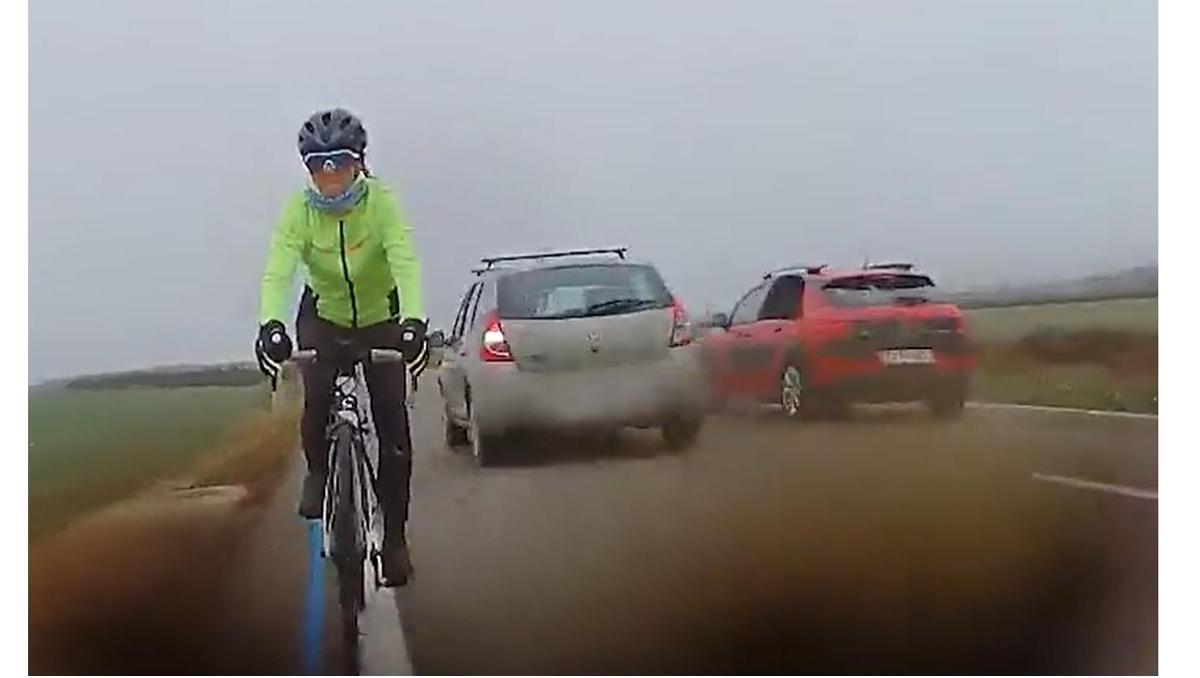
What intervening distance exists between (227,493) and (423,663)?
68 cm

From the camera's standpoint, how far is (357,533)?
3.60 m

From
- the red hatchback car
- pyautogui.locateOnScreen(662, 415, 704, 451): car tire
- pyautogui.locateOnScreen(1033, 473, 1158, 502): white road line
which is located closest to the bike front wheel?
pyautogui.locateOnScreen(662, 415, 704, 451): car tire

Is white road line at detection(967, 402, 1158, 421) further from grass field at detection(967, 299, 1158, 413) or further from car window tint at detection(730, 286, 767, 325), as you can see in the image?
car window tint at detection(730, 286, 767, 325)

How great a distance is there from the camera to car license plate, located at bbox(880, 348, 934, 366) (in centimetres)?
371

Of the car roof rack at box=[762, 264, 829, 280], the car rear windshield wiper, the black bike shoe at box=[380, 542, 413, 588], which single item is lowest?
the black bike shoe at box=[380, 542, 413, 588]

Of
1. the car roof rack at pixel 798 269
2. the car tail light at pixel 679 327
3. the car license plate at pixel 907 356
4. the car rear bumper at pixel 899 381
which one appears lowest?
the car rear bumper at pixel 899 381

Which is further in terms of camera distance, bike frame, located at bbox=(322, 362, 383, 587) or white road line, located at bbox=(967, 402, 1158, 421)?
white road line, located at bbox=(967, 402, 1158, 421)

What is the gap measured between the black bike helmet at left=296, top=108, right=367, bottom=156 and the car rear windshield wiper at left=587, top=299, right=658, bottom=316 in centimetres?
73

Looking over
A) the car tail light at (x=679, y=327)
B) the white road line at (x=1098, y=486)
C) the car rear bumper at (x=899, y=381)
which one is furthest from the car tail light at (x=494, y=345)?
the white road line at (x=1098, y=486)

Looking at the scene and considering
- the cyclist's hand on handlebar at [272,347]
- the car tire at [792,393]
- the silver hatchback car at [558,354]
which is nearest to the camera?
the cyclist's hand on handlebar at [272,347]

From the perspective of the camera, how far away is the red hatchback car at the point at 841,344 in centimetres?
369

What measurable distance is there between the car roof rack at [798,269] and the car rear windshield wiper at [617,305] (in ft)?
1.03

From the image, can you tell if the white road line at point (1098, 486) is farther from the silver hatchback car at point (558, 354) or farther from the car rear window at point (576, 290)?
the car rear window at point (576, 290)

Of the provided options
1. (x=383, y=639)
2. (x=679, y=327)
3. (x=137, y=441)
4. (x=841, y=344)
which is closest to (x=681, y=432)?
(x=679, y=327)
